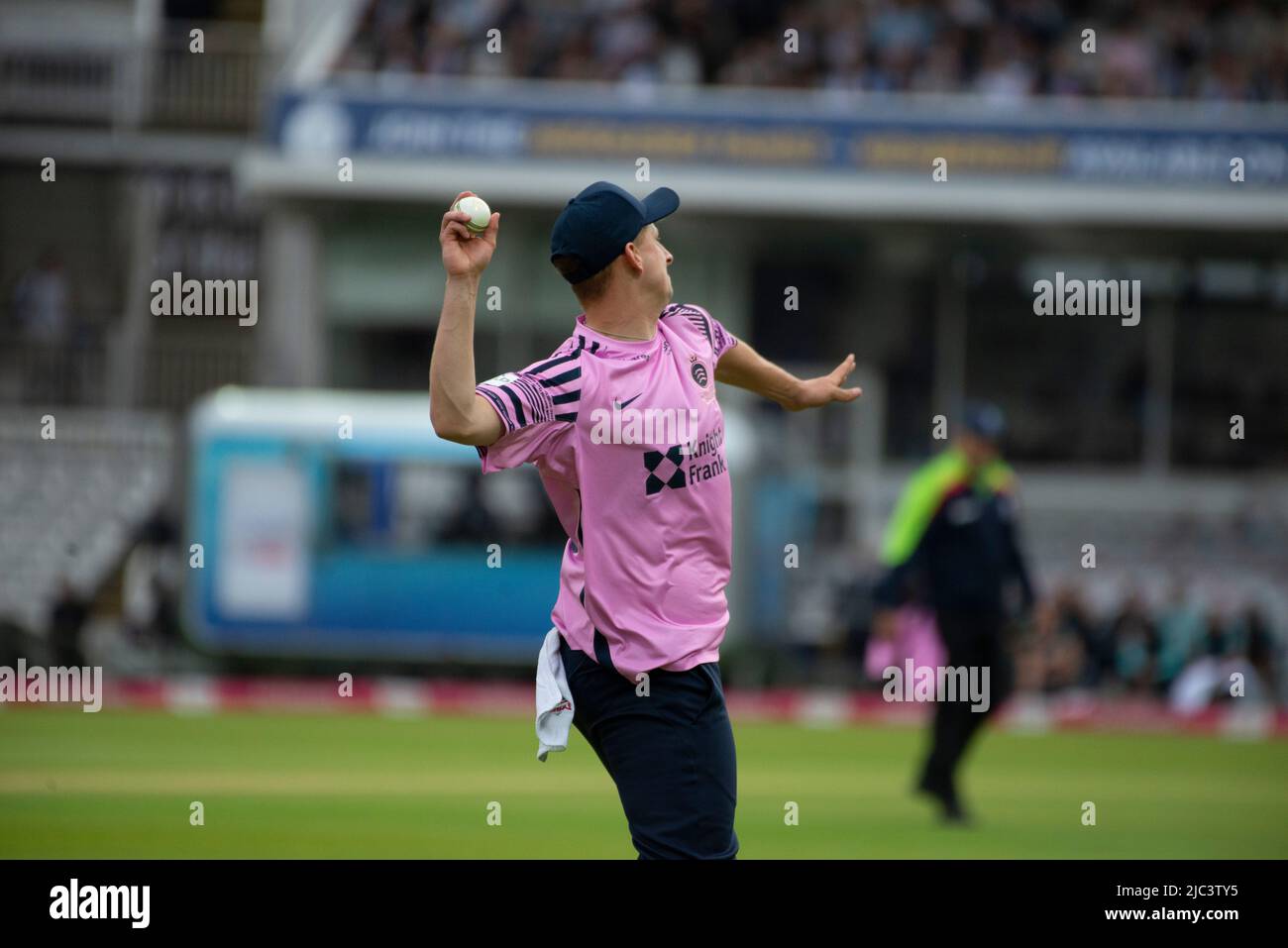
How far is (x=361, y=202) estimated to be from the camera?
2444 cm

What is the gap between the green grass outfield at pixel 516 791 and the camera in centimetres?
938

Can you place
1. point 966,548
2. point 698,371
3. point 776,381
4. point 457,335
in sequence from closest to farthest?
point 457,335, point 698,371, point 776,381, point 966,548

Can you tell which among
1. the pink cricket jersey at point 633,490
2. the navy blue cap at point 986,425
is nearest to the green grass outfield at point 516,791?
the navy blue cap at point 986,425

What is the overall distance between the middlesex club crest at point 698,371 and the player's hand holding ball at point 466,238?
807mm

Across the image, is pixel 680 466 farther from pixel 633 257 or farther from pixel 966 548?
pixel 966 548

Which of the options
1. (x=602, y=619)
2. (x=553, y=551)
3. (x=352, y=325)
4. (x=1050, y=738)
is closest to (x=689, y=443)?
(x=602, y=619)

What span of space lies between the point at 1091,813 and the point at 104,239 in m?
20.9

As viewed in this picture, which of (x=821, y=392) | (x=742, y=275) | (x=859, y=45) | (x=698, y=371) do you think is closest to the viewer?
(x=698, y=371)

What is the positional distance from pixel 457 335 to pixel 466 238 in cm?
25

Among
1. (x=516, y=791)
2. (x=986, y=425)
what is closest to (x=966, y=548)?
(x=986, y=425)

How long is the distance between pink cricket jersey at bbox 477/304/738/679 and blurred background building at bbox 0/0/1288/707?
15781 mm

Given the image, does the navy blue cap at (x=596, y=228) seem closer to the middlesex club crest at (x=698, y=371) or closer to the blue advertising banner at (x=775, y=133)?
the middlesex club crest at (x=698, y=371)

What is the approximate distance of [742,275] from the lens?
25391 millimetres

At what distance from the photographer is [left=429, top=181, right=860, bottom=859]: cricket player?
522cm
